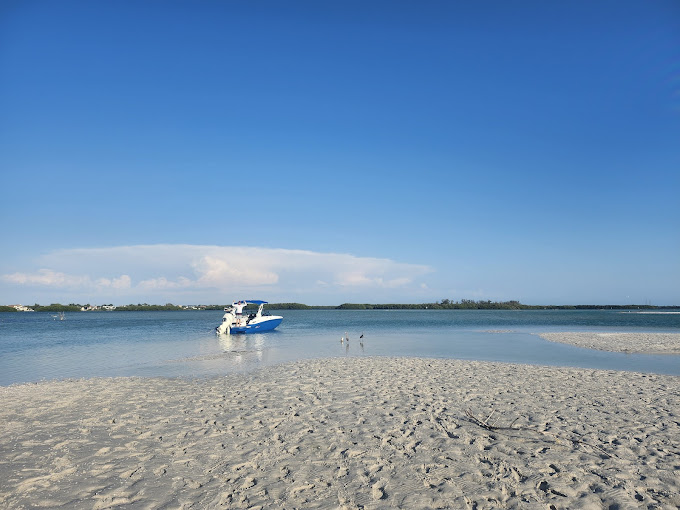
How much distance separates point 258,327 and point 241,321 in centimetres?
237

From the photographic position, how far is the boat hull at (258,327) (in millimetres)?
41716

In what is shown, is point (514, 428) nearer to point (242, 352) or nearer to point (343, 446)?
point (343, 446)

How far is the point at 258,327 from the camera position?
43656mm

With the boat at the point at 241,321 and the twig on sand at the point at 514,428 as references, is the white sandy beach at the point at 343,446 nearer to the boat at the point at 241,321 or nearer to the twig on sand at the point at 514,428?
the twig on sand at the point at 514,428

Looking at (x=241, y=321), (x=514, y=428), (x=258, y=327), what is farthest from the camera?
(x=258, y=327)

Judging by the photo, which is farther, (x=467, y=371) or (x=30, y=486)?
(x=467, y=371)

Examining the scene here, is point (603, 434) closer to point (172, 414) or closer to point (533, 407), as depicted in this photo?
point (533, 407)

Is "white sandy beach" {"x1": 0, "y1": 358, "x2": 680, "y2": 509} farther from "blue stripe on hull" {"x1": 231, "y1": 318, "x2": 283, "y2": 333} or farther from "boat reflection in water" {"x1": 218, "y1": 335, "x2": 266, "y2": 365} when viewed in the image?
"blue stripe on hull" {"x1": 231, "y1": 318, "x2": 283, "y2": 333}

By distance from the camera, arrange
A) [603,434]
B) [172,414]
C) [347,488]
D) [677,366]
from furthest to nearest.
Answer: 1. [677,366]
2. [172,414]
3. [603,434]
4. [347,488]

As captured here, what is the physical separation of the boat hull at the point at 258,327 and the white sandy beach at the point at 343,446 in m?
27.0

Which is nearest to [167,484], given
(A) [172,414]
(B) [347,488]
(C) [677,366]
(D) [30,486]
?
(D) [30,486]

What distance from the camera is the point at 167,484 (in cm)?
686

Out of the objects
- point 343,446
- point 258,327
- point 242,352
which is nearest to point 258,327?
point 258,327

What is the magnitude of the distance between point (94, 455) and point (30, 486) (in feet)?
4.50
